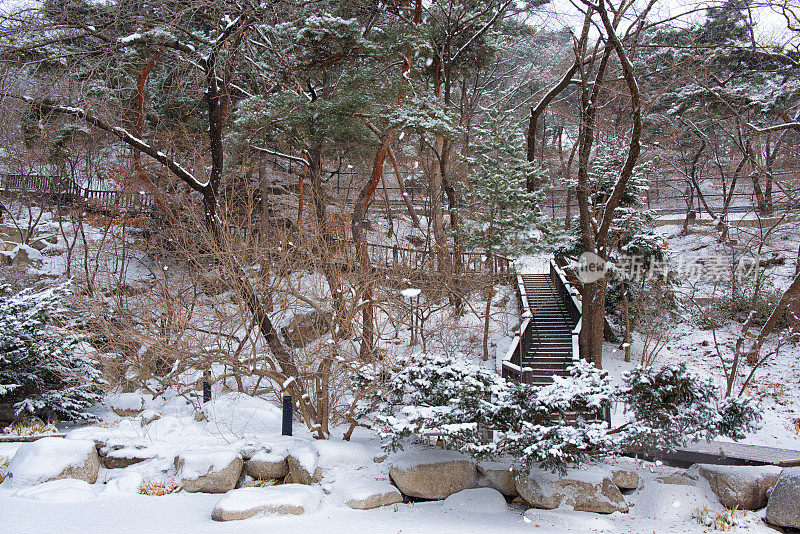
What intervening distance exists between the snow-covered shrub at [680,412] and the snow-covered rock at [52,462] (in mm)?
8099

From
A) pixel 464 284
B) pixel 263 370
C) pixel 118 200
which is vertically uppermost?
pixel 118 200

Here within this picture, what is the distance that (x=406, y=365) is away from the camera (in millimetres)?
8383

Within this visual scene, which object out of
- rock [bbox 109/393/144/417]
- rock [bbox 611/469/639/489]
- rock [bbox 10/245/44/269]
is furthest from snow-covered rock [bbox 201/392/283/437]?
rock [bbox 10/245/44/269]

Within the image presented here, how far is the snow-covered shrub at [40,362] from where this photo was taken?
9.98 m

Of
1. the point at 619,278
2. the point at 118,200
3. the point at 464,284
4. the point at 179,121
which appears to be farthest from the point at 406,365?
the point at 118,200

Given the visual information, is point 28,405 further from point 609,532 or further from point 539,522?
point 609,532

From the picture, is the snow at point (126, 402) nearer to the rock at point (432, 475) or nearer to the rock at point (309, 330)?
the rock at point (309, 330)

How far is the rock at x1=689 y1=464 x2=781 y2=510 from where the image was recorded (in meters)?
6.96

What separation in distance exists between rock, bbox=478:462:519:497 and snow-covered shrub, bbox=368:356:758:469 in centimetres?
46

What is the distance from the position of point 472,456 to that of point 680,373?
127 inches

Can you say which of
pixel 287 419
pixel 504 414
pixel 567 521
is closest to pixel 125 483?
pixel 287 419

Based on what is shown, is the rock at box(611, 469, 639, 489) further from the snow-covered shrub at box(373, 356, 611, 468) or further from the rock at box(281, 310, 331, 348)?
the rock at box(281, 310, 331, 348)

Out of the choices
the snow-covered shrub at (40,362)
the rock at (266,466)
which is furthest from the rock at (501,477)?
the snow-covered shrub at (40,362)

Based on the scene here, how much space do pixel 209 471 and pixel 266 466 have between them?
0.86 meters
